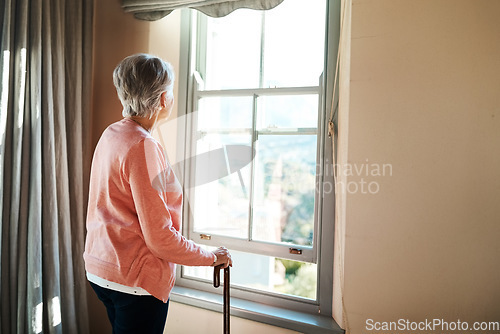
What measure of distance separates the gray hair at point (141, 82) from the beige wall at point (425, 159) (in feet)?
2.33

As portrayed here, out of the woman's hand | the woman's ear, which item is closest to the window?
the woman's hand

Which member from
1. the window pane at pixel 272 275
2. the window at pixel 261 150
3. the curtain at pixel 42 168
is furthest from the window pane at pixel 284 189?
the curtain at pixel 42 168

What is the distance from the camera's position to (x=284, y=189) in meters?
1.56

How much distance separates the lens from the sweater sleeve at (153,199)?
923 millimetres

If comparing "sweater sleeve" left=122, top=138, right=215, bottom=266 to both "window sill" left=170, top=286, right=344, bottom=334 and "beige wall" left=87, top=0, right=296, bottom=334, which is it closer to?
"window sill" left=170, top=286, right=344, bottom=334

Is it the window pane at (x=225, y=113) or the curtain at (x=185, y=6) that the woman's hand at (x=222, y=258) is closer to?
the window pane at (x=225, y=113)

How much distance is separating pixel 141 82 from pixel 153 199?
356 mm

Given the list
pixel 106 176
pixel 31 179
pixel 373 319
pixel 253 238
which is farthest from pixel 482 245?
pixel 31 179

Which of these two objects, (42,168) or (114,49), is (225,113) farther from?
(42,168)

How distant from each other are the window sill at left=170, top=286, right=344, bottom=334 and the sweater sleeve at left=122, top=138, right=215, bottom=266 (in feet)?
2.01

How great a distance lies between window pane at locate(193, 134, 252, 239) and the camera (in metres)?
1.63

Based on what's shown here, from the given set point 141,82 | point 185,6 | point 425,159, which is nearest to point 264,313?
point 425,159

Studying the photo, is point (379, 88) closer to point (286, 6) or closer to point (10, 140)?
point (286, 6)

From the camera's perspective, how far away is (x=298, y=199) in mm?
1537
